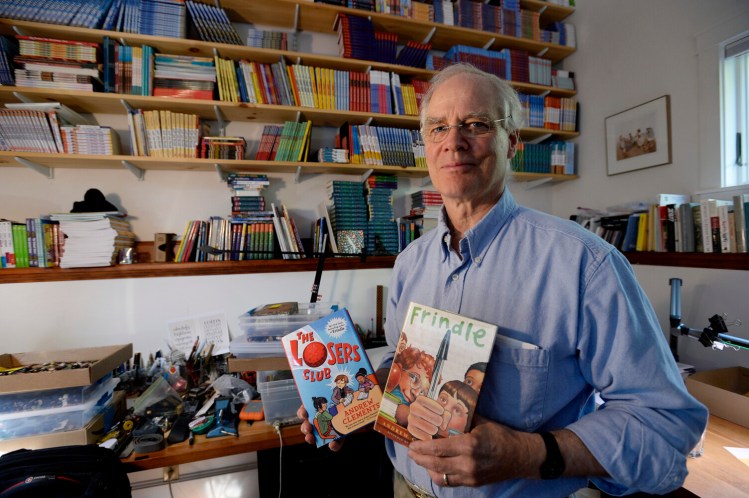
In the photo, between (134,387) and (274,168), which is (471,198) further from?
(134,387)

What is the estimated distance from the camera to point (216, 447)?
1266 millimetres

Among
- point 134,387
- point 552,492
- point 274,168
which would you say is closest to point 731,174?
point 552,492

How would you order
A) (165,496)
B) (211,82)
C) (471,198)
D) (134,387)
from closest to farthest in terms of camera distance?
(471,198), (134,387), (165,496), (211,82)

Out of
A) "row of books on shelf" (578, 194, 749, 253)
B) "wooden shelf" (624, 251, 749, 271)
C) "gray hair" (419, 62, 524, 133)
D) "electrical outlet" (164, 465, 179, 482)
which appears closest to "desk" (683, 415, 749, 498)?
"wooden shelf" (624, 251, 749, 271)

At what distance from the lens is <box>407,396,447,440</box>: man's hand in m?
0.65

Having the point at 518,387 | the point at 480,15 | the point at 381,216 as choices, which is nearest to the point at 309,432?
the point at 518,387

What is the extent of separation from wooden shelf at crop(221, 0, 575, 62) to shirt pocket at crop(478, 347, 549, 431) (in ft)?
7.94

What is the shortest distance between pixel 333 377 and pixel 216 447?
0.74 meters

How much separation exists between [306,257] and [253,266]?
13.4 inches

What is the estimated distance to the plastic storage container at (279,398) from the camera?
1.38 meters

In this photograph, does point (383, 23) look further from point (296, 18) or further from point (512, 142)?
point (512, 142)

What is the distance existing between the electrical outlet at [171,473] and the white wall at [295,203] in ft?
2.31

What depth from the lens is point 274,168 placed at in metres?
2.25

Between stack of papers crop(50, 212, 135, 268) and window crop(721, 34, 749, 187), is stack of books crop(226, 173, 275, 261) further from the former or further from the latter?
window crop(721, 34, 749, 187)
